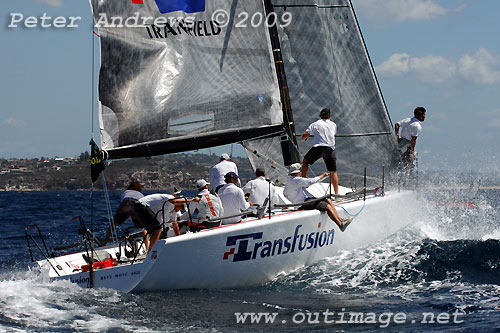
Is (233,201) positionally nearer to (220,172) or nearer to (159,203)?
(159,203)

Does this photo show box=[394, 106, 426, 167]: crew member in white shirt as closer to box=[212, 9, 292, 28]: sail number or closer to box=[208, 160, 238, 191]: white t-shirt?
box=[212, 9, 292, 28]: sail number

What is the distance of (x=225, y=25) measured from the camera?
9.68m

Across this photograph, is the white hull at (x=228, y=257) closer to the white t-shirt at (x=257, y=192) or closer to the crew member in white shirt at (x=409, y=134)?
the white t-shirt at (x=257, y=192)

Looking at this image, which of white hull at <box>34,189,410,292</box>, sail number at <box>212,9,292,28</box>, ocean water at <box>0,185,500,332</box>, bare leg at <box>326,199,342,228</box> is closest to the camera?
ocean water at <box>0,185,500,332</box>

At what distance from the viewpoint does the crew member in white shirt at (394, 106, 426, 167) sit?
11305 mm

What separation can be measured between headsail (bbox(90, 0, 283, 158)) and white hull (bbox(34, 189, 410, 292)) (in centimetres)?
184

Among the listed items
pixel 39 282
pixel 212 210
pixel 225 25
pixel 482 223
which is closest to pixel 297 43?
pixel 225 25

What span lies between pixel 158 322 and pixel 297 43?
20.1ft

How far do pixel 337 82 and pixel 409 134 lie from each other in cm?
166

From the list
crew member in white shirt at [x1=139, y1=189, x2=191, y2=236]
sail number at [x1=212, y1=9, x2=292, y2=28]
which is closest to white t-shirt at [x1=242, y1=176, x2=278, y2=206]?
crew member in white shirt at [x1=139, y1=189, x2=191, y2=236]

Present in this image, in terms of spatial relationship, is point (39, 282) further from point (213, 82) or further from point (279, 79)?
point (279, 79)

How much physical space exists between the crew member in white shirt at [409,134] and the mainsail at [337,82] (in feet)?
1.26

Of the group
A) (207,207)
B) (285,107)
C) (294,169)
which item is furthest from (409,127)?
(207,207)

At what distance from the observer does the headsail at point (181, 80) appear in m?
8.88
